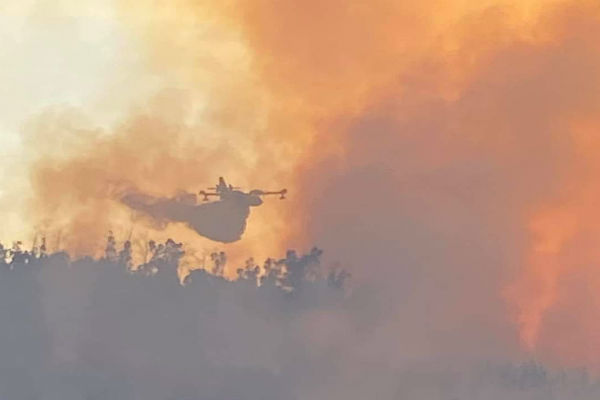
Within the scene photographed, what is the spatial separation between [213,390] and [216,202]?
87.9ft

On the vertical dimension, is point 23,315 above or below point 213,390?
above

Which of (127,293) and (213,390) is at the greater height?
(127,293)

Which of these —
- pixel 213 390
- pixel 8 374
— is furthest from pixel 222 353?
pixel 8 374

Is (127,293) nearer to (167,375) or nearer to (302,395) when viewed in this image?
(167,375)

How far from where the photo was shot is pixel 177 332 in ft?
461

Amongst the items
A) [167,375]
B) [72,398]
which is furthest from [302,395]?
[72,398]

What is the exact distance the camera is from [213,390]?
140625 millimetres

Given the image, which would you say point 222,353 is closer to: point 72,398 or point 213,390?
point 213,390

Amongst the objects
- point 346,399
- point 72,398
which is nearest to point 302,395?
point 346,399

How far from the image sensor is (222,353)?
141 metres

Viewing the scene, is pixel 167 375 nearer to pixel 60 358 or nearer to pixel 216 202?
pixel 60 358

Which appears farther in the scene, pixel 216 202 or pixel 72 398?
pixel 72 398

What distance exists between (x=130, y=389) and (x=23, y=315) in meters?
14.2

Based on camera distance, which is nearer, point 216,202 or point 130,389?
point 216,202
